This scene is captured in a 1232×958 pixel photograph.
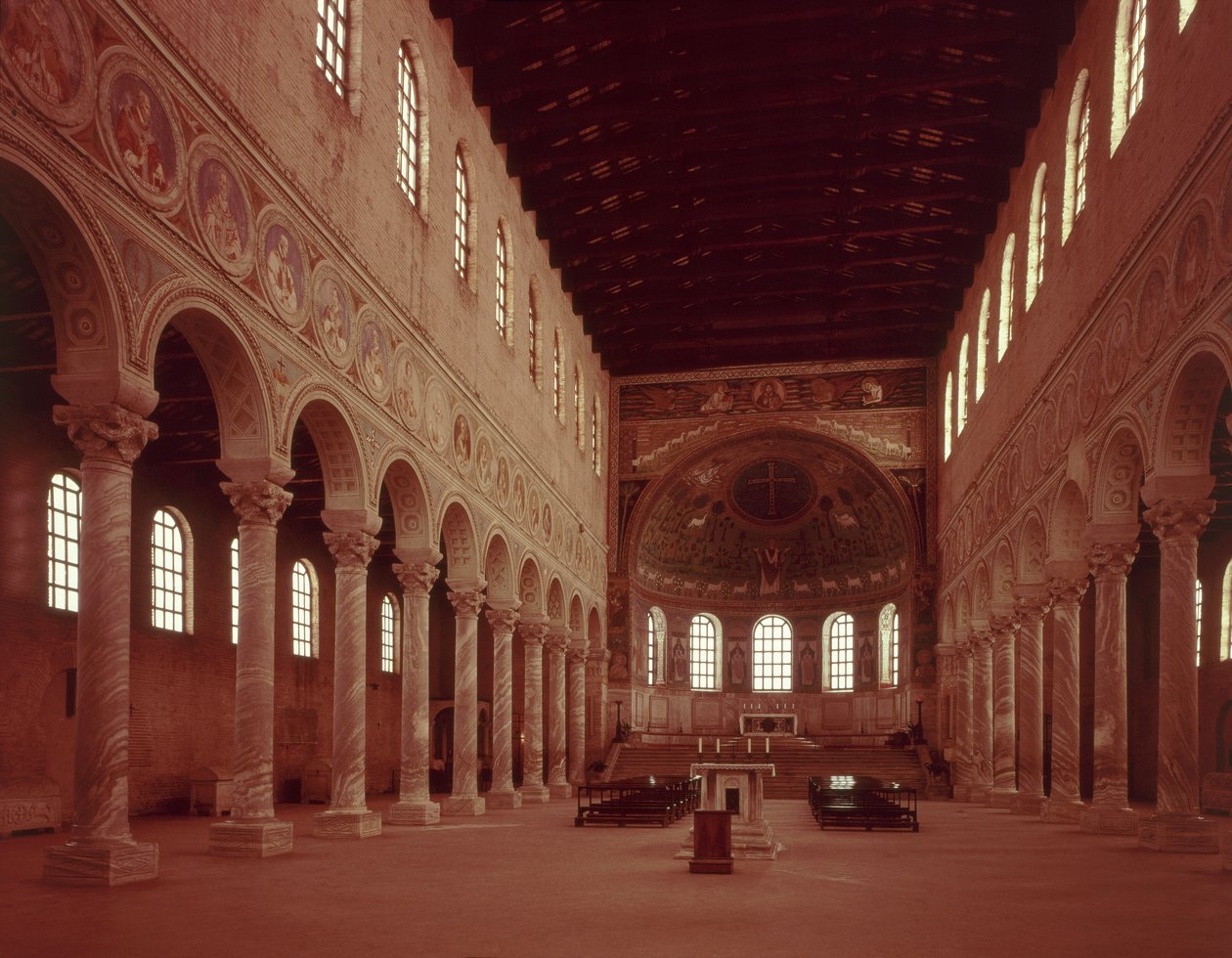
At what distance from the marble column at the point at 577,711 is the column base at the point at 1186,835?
22753mm

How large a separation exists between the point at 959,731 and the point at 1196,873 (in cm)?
2356

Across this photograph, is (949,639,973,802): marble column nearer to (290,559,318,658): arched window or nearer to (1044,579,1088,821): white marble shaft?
(1044,579,1088,821): white marble shaft

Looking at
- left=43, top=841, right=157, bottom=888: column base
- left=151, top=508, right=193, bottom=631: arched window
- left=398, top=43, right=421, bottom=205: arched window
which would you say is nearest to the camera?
left=43, top=841, right=157, bottom=888: column base

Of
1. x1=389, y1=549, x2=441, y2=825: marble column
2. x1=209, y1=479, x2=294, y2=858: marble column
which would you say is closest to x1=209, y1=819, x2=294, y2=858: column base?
x1=209, y1=479, x2=294, y2=858: marble column

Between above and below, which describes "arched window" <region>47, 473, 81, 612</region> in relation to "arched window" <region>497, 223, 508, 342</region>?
below

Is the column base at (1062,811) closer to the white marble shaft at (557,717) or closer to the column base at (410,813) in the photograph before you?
the column base at (410,813)

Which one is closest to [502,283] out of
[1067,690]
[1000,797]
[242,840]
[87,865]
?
[1067,690]

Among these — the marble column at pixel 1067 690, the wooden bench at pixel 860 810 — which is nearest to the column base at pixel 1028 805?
the marble column at pixel 1067 690

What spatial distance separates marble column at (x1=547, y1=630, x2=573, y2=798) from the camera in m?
35.3

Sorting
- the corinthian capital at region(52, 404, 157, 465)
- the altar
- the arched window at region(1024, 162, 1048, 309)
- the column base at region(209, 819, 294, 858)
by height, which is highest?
the arched window at region(1024, 162, 1048, 309)

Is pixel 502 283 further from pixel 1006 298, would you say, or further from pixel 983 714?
pixel 983 714

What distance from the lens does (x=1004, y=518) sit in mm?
28750

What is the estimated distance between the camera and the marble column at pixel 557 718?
35.3m

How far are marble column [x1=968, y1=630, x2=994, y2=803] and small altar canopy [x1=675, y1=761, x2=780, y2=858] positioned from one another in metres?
16.6
